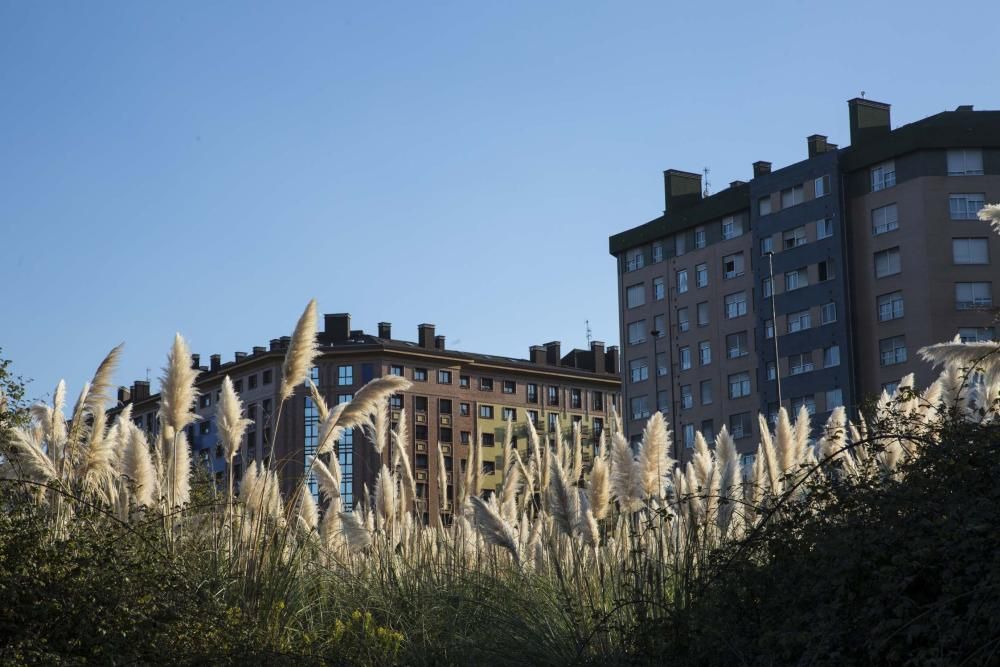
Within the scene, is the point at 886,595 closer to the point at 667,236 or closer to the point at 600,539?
→ the point at 600,539

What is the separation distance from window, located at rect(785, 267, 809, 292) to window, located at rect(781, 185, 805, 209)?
358 cm

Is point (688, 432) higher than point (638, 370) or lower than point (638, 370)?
lower

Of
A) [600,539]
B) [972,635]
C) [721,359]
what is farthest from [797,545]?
[721,359]

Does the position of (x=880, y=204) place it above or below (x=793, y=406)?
above

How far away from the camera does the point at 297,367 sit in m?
11.5

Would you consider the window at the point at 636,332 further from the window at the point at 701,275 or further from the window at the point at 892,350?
the window at the point at 892,350

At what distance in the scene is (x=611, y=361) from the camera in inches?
4993

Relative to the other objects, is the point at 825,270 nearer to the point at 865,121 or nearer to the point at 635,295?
the point at 865,121

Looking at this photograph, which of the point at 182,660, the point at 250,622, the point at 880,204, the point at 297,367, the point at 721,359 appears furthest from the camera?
the point at 721,359

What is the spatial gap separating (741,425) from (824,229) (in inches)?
482

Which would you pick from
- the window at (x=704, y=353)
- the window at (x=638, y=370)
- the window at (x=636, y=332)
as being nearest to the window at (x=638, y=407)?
the window at (x=638, y=370)

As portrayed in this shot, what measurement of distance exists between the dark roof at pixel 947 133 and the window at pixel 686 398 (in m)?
18.9

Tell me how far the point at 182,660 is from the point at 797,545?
3987 millimetres

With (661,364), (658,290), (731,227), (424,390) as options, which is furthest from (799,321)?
(424,390)
